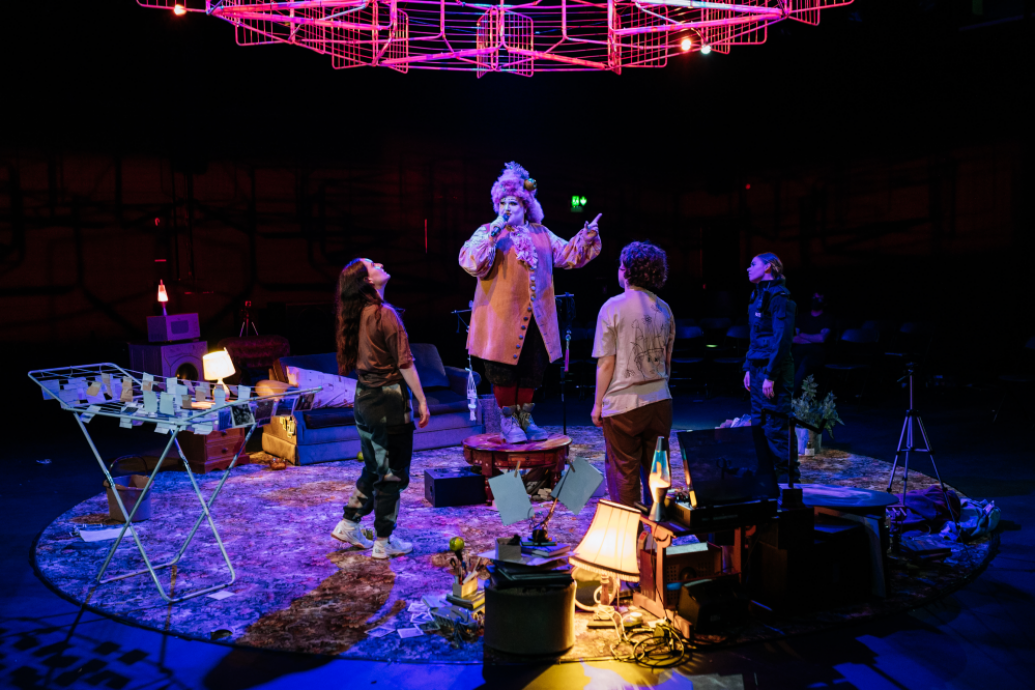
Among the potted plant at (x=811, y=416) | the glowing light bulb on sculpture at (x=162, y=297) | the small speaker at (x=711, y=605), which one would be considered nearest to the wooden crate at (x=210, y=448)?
the glowing light bulb on sculpture at (x=162, y=297)

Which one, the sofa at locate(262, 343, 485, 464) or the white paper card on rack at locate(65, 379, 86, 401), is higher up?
the white paper card on rack at locate(65, 379, 86, 401)

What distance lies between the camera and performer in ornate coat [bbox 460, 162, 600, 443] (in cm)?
509

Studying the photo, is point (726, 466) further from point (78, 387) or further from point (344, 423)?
point (344, 423)

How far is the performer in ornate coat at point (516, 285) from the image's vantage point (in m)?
5.09

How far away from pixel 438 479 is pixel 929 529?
281 cm

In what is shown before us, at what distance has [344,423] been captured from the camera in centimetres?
669

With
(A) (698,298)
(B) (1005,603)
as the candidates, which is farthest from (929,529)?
(A) (698,298)

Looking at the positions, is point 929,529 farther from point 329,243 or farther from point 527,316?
point 329,243

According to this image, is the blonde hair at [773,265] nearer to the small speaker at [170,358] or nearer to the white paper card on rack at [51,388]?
the white paper card on rack at [51,388]

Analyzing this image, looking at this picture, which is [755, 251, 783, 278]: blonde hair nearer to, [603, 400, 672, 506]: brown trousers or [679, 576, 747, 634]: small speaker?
[603, 400, 672, 506]: brown trousers

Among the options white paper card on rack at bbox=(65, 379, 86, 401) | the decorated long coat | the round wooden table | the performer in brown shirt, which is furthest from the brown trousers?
white paper card on rack at bbox=(65, 379, 86, 401)

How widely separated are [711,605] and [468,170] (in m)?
8.70

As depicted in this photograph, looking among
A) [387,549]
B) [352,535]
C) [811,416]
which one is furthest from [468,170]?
[387,549]

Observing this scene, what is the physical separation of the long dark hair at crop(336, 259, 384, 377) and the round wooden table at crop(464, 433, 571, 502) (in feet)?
4.45
